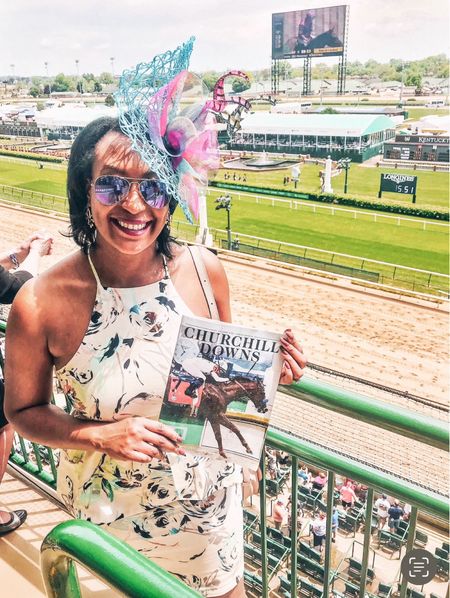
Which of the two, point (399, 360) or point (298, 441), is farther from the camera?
point (399, 360)

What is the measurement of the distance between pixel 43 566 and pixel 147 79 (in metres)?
1.31

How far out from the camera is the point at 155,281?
1.70 meters

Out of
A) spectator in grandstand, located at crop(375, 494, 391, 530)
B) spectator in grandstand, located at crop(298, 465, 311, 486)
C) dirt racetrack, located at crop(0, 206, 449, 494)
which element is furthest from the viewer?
dirt racetrack, located at crop(0, 206, 449, 494)

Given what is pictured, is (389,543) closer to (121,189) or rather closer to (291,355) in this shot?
(291,355)

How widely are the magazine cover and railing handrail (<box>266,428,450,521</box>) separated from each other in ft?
1.22

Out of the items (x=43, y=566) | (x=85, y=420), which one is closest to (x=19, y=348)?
(x=85, y=420)

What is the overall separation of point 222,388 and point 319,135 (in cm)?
4604

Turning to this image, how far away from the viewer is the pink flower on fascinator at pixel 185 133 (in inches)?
64.2

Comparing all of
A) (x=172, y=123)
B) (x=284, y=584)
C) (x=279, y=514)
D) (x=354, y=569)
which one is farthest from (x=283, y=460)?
(x=172, y=123)

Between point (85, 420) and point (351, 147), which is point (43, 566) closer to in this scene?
point (85, 420)

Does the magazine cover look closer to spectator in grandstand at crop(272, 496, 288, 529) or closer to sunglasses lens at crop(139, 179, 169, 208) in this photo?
sunglasses lens at crop(139, 179, 169, 208)

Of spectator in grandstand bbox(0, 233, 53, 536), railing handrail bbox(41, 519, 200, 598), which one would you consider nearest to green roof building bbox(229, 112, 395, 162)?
spectator in grandstand bbox(0, 233, 53, 536)

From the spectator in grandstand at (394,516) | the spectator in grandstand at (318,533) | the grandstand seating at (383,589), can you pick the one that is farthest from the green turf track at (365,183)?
the grandstand seating at (383,589)

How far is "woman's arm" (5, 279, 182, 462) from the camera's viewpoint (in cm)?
148
